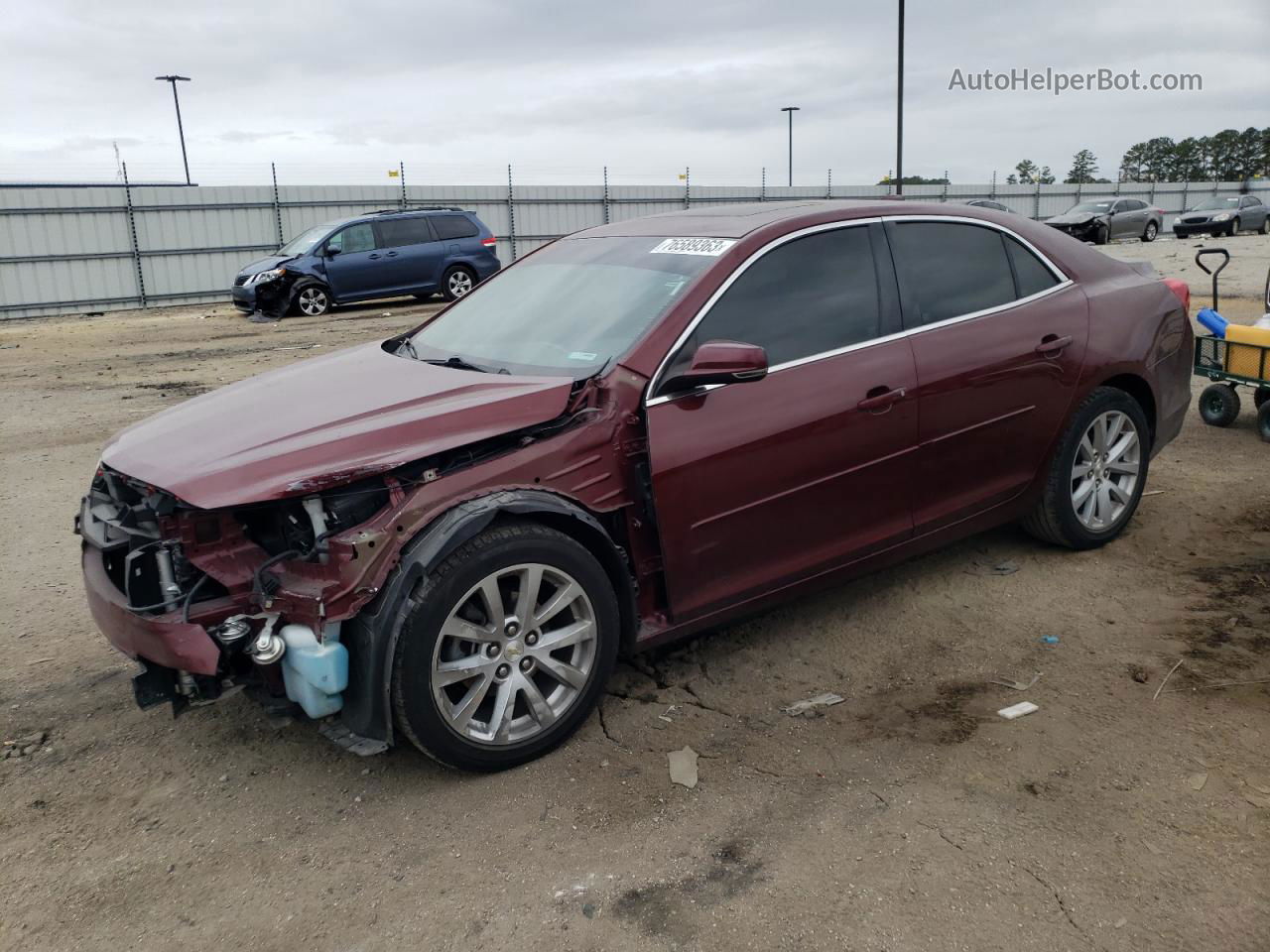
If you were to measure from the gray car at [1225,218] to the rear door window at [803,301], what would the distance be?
111ft

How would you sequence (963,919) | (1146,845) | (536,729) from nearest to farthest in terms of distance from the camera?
1. (963,919)
2. (1146,845)
3. (536,729)

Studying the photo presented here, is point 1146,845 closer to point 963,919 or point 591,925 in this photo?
point 963,919

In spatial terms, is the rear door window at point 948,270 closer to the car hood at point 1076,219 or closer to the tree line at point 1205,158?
the car hood at point 1076,219

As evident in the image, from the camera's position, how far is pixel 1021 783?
3045 millimetres

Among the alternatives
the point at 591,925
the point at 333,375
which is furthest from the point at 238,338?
the point at 591,925

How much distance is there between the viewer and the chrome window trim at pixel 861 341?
3.42 meters

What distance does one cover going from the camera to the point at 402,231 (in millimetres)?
17859

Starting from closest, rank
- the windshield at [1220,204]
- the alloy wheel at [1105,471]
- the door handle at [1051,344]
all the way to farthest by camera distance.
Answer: the door handle at [1051,344] < the alloy wheel at [1105,471] < the windshield at [1220,204]

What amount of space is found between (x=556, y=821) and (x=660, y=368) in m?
1.47

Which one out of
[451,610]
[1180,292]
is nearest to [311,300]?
[1180,292]

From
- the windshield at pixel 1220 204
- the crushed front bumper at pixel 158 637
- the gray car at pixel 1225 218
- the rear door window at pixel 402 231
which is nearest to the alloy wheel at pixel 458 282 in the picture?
the rear door window at pixel 402 231

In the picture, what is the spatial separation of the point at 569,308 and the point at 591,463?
896 millimetres

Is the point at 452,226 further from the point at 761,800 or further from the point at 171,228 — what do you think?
the point at 761,800

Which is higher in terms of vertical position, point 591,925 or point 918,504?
point 918,504
